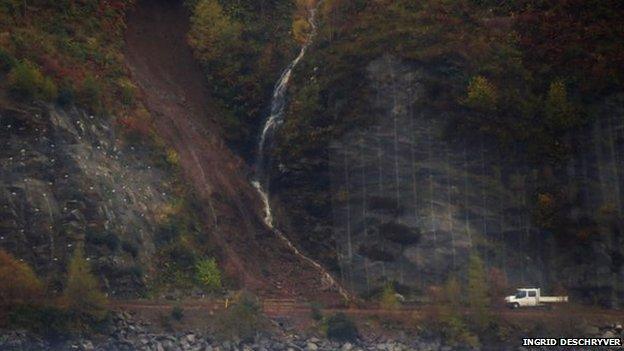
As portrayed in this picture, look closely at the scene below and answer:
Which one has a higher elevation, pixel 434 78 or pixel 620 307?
pixel 434 78

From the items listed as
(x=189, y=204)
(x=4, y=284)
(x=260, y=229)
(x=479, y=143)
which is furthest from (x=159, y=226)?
(x=479, y=143)

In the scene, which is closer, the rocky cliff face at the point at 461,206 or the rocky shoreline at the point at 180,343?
the rocky shoreline at the point at 180,343

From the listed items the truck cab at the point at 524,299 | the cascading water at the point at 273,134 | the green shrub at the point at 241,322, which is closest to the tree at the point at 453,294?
the truck cab at the point at 524,299

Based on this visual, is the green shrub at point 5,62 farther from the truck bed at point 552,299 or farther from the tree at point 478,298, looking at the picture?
the truck bed at point 552,299

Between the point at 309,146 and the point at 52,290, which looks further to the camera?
the point at 309,146

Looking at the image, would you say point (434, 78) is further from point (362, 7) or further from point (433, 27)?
point (362, 7)

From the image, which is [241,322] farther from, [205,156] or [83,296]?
[205,156]

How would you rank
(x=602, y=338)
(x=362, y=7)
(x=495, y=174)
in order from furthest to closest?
(x=362, y=7)
(x=495, y=174)
(x=602, y=338)
